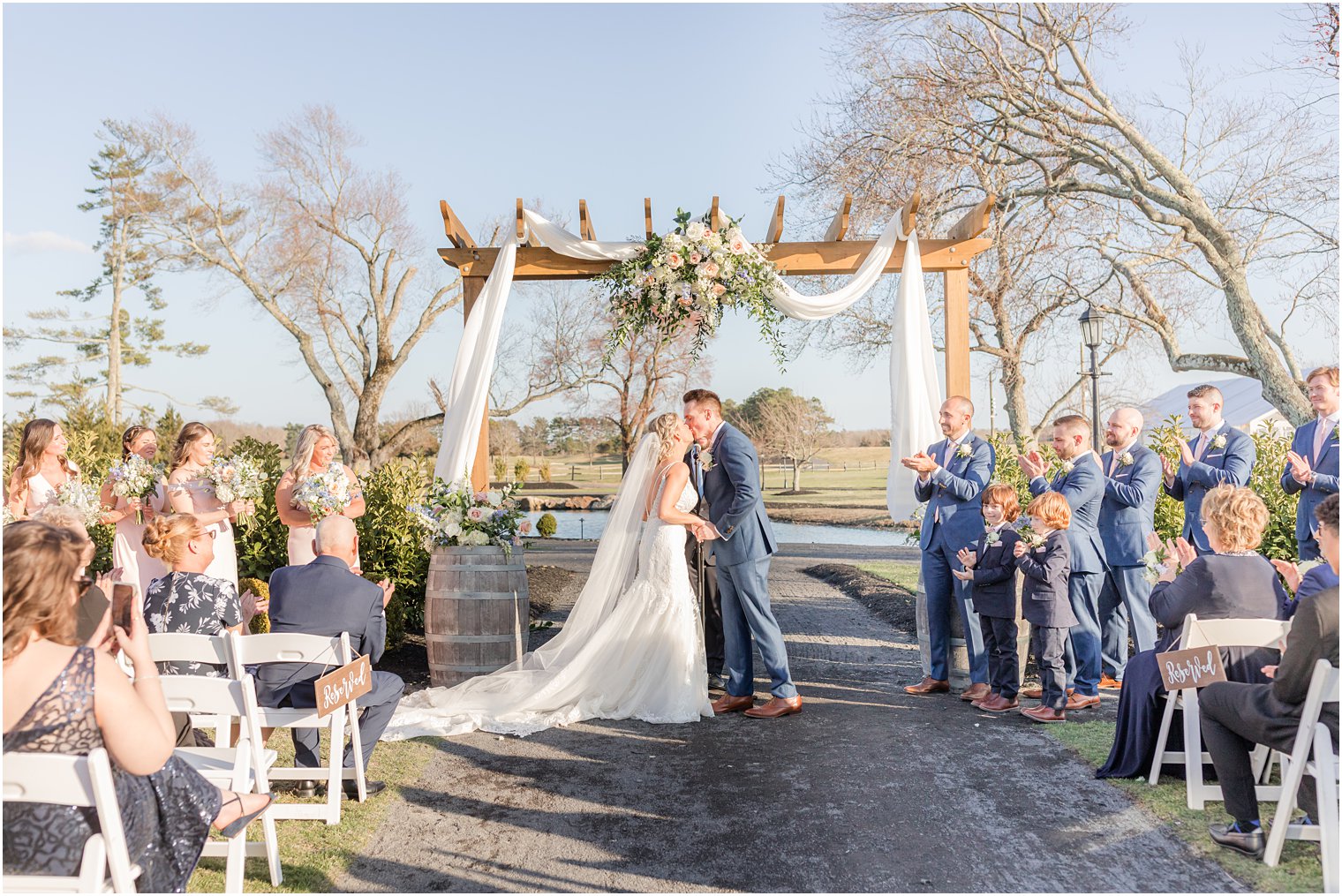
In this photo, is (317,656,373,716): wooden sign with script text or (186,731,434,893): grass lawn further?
(317,656,373,716): wooden sign with script text

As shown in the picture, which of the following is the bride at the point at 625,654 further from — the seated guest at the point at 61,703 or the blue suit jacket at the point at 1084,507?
the seated guest at the point at 61,703

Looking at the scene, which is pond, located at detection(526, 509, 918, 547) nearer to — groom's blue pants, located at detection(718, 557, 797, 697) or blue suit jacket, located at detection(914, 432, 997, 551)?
blue suit jacket, located at detection(914, 432, 997, 551)

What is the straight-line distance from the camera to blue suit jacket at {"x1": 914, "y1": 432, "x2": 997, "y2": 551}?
20.9 feet

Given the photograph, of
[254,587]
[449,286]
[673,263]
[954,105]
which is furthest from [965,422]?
[449,286]

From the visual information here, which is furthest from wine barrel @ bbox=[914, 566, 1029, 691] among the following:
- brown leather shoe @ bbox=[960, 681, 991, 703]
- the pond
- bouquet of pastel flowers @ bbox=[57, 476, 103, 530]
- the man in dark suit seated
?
the pond

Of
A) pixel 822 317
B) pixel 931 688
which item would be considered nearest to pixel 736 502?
pixel 931 688

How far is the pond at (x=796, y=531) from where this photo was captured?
25734 mm

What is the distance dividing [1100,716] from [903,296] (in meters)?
3.56

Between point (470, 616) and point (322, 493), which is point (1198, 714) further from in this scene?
point (322, 493)

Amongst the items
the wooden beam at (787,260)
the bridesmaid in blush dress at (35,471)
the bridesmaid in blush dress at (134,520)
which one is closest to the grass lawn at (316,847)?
the bridesmaid in blush dress at (134,520)

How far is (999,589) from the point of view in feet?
19.8

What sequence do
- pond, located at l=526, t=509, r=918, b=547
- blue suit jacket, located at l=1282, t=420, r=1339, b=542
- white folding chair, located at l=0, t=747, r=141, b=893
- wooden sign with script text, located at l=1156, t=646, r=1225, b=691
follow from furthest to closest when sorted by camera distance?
pond, located at l=526, t=509, r=918, b=547
blue suit jacket, located at l=1282, t=420, r=1339, b=542
wooden sign with script text, located at l=1156, t=646, r=1225, b=691
white folding chair, located at l=0, t=747, r=141, b=893

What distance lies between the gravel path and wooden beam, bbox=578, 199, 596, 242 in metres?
3.99

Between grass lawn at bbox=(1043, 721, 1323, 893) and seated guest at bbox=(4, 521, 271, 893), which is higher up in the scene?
seated guest at bbox=(4, 521, 271, 893)
